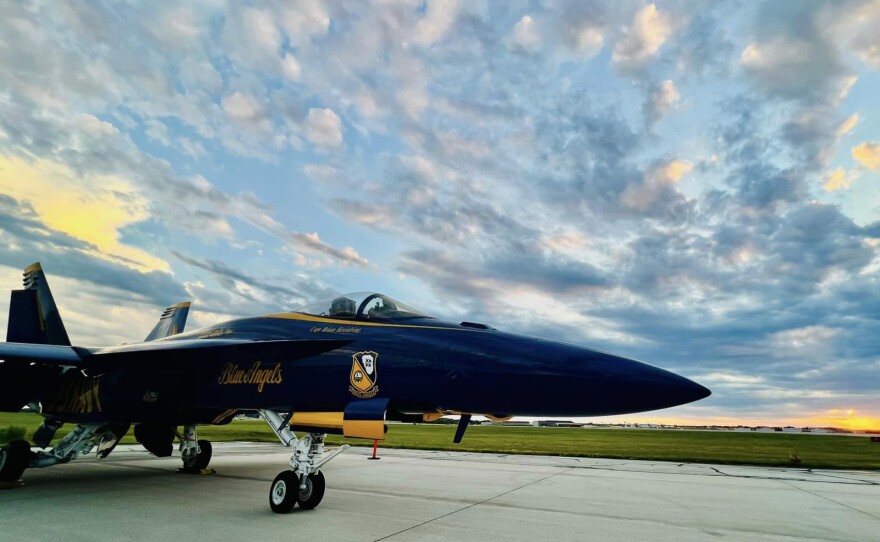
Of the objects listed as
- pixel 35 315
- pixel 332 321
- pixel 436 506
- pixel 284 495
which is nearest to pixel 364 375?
pixel 332 321

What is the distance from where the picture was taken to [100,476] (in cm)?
1001

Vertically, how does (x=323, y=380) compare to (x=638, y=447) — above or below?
above

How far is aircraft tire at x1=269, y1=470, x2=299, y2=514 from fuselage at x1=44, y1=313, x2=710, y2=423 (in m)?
0.88

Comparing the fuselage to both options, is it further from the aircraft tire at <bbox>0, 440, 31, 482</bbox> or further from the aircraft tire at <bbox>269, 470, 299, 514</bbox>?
→ the aircraft tire at <bbox>0, 440, 31, 482</bbox>

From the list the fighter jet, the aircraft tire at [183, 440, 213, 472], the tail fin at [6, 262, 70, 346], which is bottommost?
the aircraft tire at [183, 440, 213, 472]

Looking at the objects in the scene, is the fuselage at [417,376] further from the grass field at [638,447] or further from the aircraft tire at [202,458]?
the grass field at [638,447]

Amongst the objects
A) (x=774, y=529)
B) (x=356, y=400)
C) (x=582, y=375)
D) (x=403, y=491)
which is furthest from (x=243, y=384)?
(x=774, y=529)

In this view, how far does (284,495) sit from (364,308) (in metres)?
2.45

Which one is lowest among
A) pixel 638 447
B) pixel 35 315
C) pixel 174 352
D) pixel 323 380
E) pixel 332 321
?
pixel 638 447

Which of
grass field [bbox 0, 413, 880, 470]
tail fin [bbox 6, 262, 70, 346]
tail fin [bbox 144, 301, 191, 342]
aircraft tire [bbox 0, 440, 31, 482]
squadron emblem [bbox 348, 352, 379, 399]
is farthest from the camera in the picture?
grass field [bbox 0, 413, 880, 470]

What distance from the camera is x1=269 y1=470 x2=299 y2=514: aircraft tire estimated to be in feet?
20.3

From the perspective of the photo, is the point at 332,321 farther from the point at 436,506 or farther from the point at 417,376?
the point at 436,506

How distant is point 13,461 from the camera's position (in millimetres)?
8477

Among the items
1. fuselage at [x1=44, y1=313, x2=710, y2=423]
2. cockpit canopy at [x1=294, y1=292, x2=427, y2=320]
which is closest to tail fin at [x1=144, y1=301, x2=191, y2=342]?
fuselage at [x1=44, y1=313, x2=710, y2=423]
